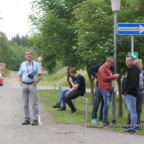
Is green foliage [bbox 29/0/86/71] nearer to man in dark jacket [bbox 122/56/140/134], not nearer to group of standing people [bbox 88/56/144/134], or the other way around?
group of standing people [bbox 88/56/144/134]

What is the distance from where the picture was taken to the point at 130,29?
24.3ft

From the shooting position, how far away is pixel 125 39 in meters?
9.89

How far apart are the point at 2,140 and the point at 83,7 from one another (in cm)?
683

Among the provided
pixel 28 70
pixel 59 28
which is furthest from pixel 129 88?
pixel 59 28

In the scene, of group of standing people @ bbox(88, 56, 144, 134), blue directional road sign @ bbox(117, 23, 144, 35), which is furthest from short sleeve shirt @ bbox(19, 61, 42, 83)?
blue directional road sign @ bbox(117, 23, 144, 35)

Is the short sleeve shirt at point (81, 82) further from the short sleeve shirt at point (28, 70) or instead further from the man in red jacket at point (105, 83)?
the short sleeve shirt at point (28, 70)

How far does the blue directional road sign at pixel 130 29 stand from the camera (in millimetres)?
7375

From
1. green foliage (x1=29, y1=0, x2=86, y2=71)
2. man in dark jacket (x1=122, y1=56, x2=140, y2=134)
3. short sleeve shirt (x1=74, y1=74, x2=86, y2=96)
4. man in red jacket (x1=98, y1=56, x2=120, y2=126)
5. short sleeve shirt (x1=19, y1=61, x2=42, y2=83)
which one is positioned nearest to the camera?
man in dark jacket (x1=122, y1=56, x2=140, y2=134)

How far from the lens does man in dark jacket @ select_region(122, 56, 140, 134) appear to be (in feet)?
20.7

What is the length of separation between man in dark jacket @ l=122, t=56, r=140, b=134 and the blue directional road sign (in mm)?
1204

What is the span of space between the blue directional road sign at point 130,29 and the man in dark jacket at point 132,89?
1204 millimetres

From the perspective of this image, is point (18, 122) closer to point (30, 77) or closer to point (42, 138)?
point (30, 77)

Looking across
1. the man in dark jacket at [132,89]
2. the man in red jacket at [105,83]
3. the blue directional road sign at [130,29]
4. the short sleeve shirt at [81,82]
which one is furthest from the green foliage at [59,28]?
the man in dark jacket at [132,89]

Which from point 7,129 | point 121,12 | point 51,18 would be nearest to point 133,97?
point 7,129
